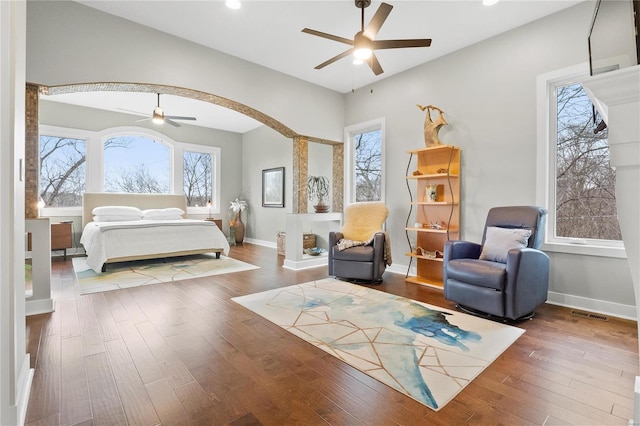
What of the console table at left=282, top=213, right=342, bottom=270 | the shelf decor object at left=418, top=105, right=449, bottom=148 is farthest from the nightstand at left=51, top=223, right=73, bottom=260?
the shelf decor object at left=418, top=105, right=449, bottom=148

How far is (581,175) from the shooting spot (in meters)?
3.18

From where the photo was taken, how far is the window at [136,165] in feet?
21.5

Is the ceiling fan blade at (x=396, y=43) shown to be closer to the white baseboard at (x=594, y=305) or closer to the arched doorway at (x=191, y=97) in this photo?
the arched doorway at (x=191, y=97)

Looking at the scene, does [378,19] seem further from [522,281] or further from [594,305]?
[594,305]

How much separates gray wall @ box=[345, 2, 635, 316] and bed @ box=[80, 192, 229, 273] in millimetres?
3415

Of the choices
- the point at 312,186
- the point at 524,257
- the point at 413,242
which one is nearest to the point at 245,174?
the point at 312,186

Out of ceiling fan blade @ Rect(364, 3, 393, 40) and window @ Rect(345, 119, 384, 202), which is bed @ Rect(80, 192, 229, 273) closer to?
window @ Rect(345, 119, 384, 202)

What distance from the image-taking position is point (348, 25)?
11.3 feet

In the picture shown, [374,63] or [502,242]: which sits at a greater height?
[374,63]

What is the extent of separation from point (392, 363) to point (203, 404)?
1.15 m

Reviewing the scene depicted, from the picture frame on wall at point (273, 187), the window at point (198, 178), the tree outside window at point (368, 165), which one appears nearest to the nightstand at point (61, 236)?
the window at point (198, 178)

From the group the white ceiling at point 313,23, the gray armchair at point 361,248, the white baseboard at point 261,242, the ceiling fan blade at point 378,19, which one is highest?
the white ceiling at point 313,23

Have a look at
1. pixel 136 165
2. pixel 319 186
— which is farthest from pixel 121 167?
pixel 319 186

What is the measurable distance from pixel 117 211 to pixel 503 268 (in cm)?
640
